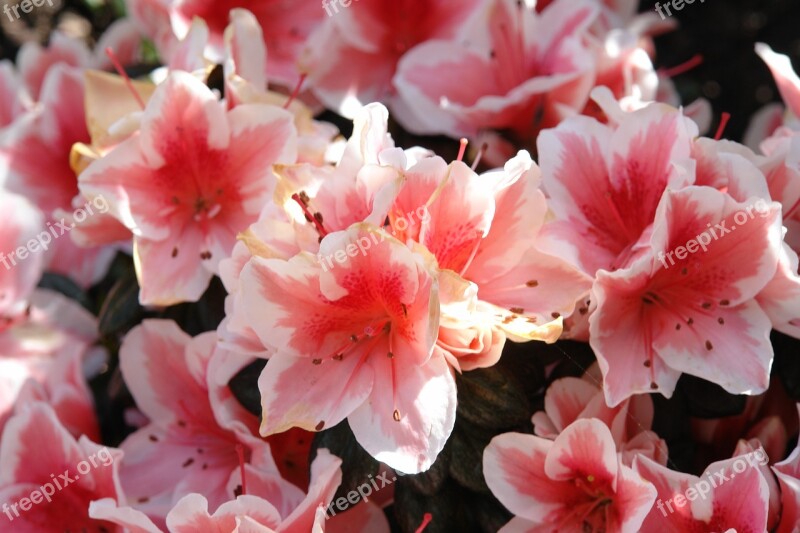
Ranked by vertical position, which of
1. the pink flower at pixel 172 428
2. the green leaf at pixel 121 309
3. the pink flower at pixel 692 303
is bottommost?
the pink flower at pixel 172 428

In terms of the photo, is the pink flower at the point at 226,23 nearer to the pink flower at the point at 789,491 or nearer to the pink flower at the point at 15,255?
the pink flower at the point at 15,255

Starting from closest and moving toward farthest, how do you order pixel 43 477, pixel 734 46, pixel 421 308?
pixel 421 308 < pixel 43 477 < pixel 734 46

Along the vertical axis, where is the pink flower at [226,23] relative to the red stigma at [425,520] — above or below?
above

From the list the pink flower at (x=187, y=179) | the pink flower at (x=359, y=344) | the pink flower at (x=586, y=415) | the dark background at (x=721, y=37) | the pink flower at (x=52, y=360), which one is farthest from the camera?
the dark background at (x=721, y=37)

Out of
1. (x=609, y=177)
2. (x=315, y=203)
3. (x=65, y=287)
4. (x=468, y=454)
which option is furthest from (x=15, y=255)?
(x=609, y=177)

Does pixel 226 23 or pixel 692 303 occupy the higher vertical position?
pixel 226 23

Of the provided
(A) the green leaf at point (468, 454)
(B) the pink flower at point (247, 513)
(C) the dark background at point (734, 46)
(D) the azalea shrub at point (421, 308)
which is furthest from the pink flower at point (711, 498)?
(C) the dark background at point (734, 46)

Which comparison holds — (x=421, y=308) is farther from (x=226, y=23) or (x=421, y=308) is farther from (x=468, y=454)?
(x=226, y=23)
